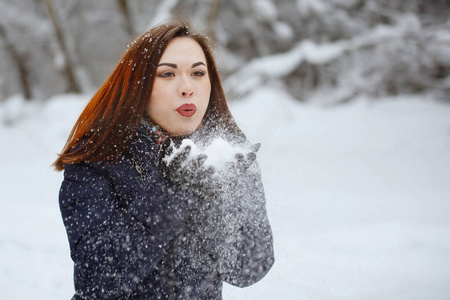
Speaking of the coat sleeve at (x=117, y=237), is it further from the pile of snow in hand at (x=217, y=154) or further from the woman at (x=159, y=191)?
the pile of snow in hand at (x=217, y=154)

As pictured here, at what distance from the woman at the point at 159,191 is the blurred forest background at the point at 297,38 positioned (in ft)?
13.7

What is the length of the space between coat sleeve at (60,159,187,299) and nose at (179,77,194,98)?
39 cm

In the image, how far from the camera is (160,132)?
4.48 feet

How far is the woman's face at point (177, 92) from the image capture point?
1373 mm

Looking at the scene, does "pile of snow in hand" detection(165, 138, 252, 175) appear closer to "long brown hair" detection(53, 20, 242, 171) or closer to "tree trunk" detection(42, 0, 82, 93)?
"long brown hair" detection(53, 20, 242, 171)

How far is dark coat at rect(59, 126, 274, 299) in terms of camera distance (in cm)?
113

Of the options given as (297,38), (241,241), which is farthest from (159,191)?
(297,38)

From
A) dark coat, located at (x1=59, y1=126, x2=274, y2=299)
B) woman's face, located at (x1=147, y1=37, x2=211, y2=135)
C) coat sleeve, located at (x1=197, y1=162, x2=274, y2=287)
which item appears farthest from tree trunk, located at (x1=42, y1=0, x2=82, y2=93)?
coat sleeve, located at (x1=197, y1=162, x2=274, y2=287)

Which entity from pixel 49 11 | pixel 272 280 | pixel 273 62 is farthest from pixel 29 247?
pixel 49 11

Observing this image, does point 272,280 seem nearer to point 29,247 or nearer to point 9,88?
point 29,247

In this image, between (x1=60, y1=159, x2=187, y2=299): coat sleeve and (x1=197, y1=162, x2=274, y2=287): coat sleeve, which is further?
(x1=197, y1=162, x2=274, y2=287): coat sleeve

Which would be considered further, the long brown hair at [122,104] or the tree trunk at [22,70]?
the tree trunk at [22,70]

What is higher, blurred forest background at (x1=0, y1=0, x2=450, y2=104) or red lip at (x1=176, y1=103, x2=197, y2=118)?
blurred forest background at (x1=0, y1=0, x2=450, y2=104)

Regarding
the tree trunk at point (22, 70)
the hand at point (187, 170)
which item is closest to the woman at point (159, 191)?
the hand at point (187, 170)
